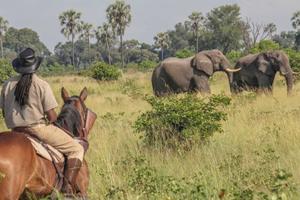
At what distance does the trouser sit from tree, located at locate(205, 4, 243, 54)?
7800cm

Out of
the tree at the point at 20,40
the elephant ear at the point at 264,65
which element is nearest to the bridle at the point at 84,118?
the elephant ear at the point at 264,65

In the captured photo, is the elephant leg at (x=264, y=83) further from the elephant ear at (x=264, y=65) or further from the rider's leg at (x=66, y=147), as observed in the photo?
the rider's leg at (x=66, y=147)

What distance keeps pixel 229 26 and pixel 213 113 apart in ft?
253

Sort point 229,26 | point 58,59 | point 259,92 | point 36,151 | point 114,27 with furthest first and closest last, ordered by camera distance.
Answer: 1. point 58,59
2. point 229,26
3. point 114,27
4. point 259,92
5. point 36,151

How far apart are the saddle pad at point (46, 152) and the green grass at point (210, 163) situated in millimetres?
563

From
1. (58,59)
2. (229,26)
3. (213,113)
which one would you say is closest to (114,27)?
(229,26)

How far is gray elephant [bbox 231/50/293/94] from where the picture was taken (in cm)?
2128

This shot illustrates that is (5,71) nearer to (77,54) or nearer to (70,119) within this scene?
(70,119)

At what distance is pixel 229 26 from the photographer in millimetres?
86000

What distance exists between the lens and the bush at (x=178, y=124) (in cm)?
961

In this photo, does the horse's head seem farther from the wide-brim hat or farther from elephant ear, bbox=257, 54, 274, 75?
elephant ear, bbox=257, 54, 274, 75

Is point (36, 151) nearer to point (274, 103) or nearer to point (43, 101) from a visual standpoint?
point (43, 101)

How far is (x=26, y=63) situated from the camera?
19.7ft

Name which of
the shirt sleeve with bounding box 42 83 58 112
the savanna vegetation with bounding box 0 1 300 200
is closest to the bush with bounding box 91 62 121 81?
the savanna vegetation with bounding box 0 1 300 200
